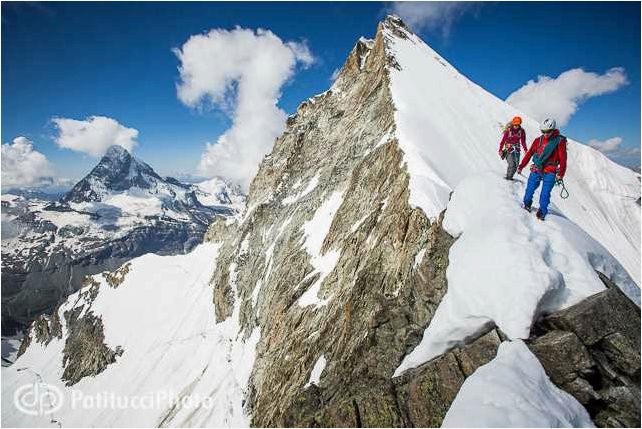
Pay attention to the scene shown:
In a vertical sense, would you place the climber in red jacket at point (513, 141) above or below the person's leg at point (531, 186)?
above

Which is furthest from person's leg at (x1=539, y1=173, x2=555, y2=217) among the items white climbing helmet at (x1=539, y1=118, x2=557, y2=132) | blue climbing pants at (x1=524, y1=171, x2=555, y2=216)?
white climbing helmet at (x1=539, y1=118, x2=557, y2=132)

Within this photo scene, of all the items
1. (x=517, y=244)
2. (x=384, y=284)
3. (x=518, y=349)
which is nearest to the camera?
(x=518, y=349)

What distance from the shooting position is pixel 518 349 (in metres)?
8.30

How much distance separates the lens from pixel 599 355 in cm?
822

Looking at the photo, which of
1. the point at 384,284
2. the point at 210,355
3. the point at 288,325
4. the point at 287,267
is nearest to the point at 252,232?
the point at 210,355

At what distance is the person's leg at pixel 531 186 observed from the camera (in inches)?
460

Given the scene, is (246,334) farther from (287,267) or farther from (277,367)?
(277,367)

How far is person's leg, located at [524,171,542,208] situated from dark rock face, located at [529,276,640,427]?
396 cm

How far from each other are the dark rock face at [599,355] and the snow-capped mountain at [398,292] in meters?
0.03

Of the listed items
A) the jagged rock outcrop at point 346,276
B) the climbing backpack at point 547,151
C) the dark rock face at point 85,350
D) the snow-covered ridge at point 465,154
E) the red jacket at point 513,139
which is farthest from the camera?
the dark rock face at point 85,350

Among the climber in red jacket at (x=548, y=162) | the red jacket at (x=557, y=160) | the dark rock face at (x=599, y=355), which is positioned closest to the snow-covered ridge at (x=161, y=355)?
the dark rock face at (x=599, y=355)

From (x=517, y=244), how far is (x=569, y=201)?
101ft

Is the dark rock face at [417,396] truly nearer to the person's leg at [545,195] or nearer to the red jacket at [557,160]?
the person's leg at [545,195]

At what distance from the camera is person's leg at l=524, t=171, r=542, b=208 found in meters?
11.7
